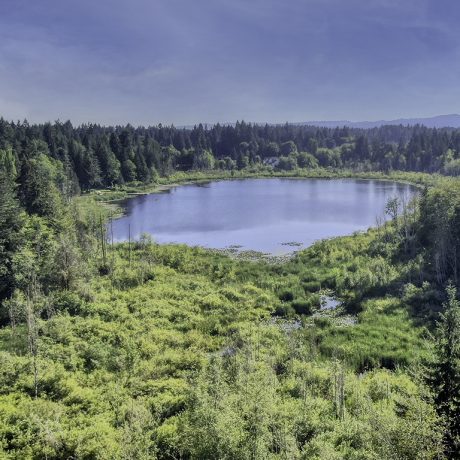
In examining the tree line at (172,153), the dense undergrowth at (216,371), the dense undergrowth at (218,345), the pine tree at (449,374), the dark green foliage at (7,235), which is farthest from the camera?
the tree line at (172,153)

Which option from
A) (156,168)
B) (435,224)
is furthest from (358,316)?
(156,168)

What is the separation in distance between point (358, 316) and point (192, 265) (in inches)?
762

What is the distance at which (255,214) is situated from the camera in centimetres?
8588

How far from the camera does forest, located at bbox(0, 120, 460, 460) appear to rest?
15.6 m

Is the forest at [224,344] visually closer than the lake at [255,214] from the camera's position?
Yes

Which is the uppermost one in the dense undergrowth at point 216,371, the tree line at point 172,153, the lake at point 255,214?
the tree line at point 172,153

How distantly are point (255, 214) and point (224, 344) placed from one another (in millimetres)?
56979

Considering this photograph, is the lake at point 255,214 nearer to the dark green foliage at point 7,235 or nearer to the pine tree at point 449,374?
the dark green foliage at point 7,235

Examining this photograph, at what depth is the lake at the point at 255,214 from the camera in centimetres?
6569

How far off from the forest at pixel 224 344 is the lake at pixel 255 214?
349 inches

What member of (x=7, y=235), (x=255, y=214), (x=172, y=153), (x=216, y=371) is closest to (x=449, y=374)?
(x=216, y=371)

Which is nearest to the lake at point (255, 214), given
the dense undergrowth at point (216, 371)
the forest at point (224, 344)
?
the forest at point (224, 344)

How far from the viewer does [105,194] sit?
10675 centimetres

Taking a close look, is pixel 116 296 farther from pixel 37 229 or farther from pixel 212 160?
pixel 212 160
